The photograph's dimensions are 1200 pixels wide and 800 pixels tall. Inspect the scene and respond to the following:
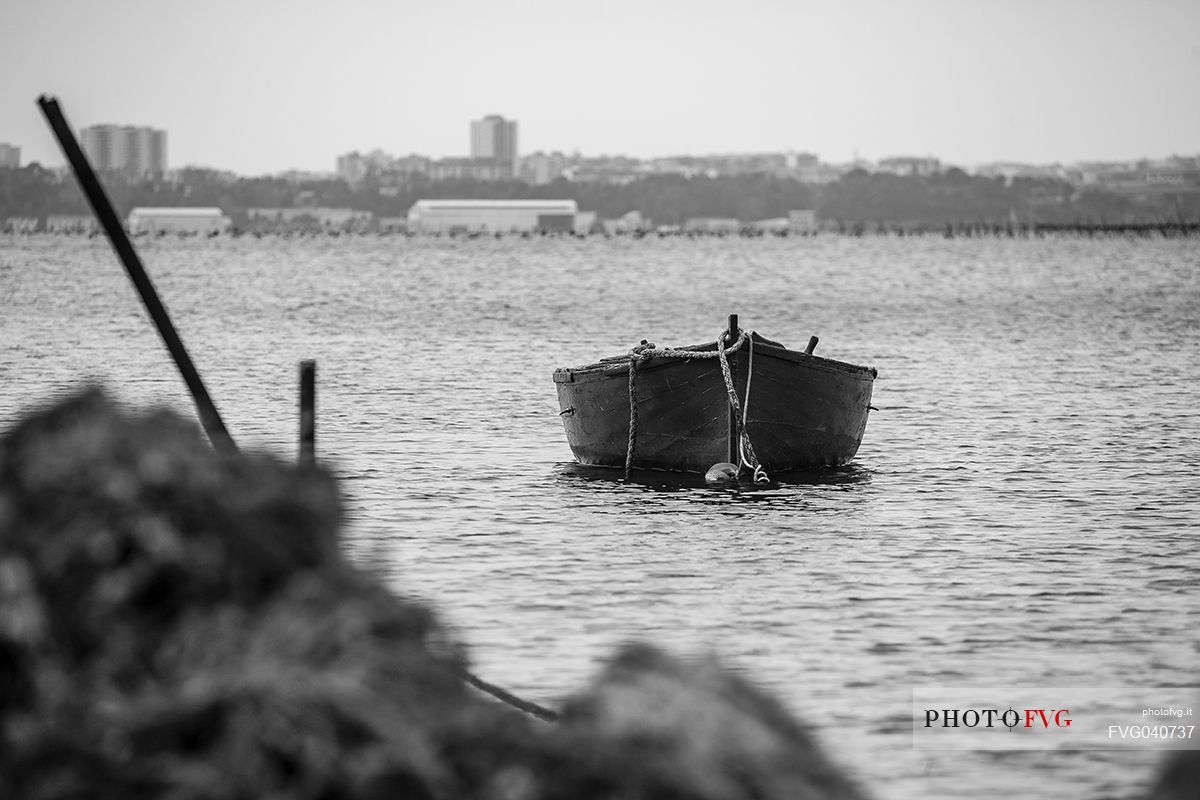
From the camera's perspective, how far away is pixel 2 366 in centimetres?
4019

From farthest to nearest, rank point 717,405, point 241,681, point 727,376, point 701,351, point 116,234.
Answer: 1. point 717,405
2. point 701,351
3. point 727,376
4. point 116,234
5. point 241,681

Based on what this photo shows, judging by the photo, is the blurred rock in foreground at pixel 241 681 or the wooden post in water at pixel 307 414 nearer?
the blurred rock in foreground at pixel 241 681

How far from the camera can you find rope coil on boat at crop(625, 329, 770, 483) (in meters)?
20.4

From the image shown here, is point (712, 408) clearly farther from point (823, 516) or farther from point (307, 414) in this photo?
point (307, 414)

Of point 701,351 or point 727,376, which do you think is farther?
point 701,351

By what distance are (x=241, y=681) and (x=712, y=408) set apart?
17.0 metres

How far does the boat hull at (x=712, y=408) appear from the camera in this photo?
67.8 ft

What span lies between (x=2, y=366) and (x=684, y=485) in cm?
2495

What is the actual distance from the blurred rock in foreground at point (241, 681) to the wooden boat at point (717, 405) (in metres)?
15.9

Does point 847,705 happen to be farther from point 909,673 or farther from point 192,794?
point 192,794

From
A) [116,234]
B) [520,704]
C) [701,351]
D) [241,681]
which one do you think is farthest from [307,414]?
[701,351]

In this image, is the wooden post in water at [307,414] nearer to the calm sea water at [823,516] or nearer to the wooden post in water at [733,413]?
the calm sea water at [823,516]

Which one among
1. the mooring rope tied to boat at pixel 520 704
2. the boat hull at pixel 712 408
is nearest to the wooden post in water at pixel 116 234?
the mooring rope tied to boat at pixel 520 704

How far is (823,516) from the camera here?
19109 mm
